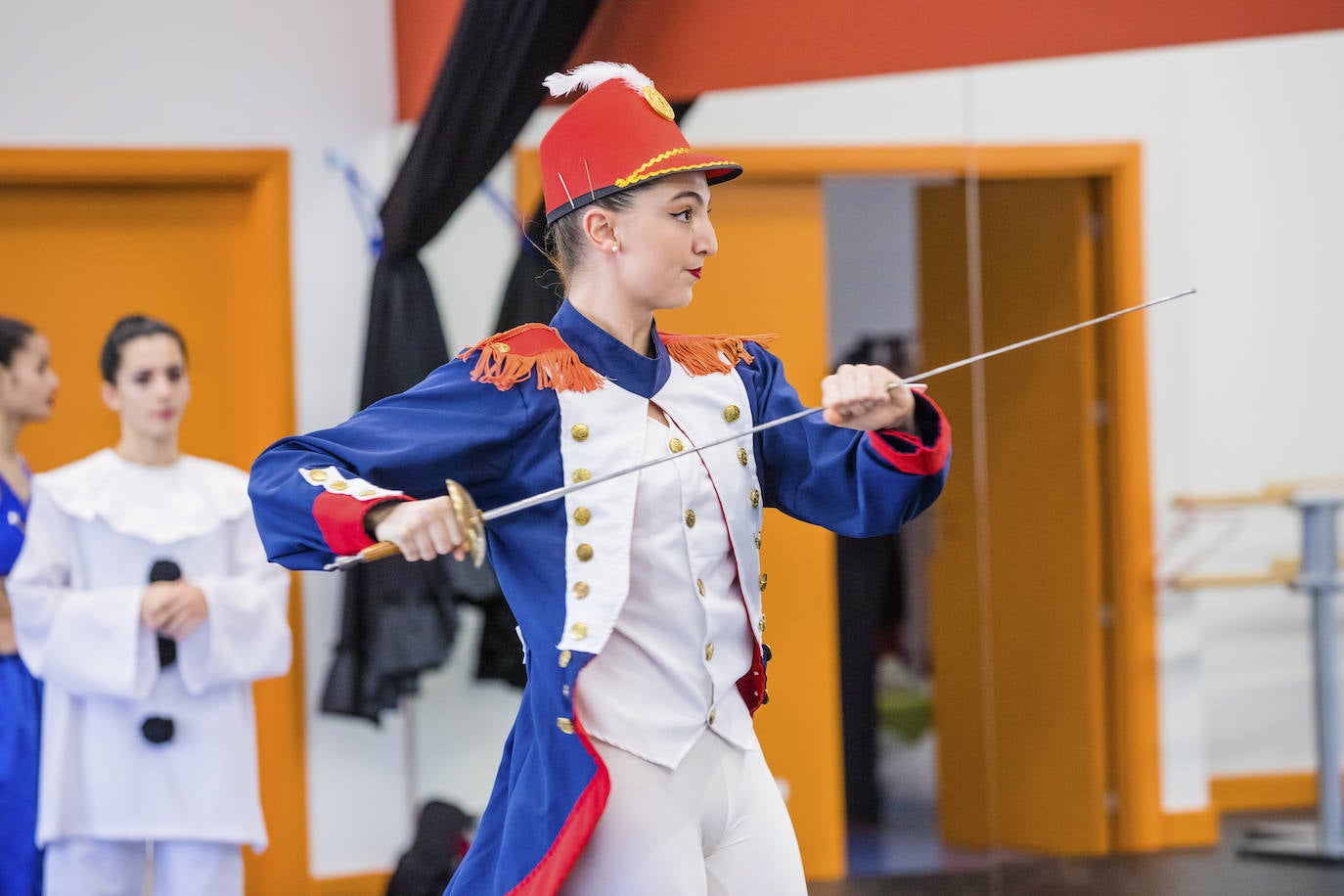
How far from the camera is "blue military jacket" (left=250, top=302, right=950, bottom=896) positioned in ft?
5.12

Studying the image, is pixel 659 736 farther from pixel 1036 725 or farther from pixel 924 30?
pixel 1036 725

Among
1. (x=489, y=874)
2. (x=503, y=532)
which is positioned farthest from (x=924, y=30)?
(x=489, y=874)

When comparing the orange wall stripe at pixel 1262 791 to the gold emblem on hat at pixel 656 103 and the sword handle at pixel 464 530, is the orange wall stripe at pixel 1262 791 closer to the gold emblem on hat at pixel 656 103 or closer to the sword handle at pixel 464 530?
the gold emblem on hat at pixel 656 103

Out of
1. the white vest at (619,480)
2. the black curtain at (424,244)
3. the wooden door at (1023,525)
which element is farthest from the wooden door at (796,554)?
the white vest at (619,480)

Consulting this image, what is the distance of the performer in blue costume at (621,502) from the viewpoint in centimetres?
157

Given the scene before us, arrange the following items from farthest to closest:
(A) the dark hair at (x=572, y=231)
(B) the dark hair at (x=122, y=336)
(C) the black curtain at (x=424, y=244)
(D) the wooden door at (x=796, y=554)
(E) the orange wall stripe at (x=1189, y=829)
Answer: (E) the orange wall stripe at (x=1189, y=829) < (D) the wooden door at (x=796, y=554) < (B) the dark hair at (x=122, y=336) < (C) the black curtain at (x=424, y=244) < (A) the dark hair at (x=572, y=231)

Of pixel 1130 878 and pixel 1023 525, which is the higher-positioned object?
pixel 1023 525

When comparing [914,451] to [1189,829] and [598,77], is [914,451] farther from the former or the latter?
[1189,829]

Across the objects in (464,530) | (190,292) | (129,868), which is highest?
(190,292)

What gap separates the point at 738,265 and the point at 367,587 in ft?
3.92

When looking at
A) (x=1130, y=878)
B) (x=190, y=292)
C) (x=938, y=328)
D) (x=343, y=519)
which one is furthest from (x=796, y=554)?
(x=343, y=519)

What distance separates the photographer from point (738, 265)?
374 centimetres

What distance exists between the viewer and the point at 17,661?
319cm

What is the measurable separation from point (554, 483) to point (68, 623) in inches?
67.9
